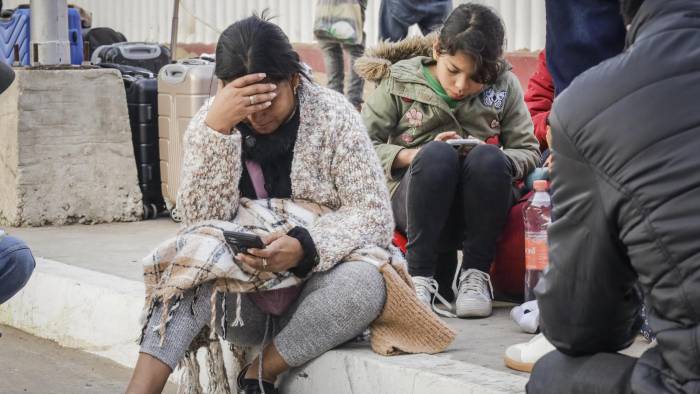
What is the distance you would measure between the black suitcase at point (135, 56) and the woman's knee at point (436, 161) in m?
6.53

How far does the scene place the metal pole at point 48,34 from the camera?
A: 22.4 ft

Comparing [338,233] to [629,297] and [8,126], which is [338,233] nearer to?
[629,297]

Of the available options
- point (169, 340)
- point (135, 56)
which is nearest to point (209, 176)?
point (169, 340)

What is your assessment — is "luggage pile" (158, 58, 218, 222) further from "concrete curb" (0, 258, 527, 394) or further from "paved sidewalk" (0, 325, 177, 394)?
"paved sidewalk" (0, 325, 177, 394)

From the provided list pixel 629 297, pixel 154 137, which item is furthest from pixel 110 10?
pixel 629 297

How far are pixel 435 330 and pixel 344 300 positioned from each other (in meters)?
0.29

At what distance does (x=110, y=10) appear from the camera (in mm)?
17141

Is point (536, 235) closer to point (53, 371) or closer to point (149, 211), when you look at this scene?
point (53, 371)

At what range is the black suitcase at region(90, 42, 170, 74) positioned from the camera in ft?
34.1

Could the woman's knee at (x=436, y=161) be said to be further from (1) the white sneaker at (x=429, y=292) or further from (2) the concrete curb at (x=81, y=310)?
(2) the concrete curb at (x=81, y=310)

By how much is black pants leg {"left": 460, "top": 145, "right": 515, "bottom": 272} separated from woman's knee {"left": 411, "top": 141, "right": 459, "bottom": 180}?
69 mm

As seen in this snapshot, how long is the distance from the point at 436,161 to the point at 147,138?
10.4ft

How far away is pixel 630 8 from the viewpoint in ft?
7.47

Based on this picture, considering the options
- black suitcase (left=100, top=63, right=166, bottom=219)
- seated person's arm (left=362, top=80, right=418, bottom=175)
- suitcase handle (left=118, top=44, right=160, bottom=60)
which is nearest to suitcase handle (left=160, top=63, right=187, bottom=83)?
black suitcase (left=100, top=63, right=166, bottom=219)
